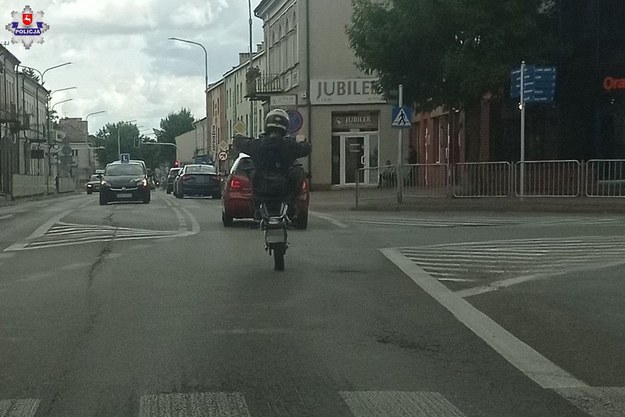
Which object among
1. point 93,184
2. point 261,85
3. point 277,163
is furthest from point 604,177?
point 93,184

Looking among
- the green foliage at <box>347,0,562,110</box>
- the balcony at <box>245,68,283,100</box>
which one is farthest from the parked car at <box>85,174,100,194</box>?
the green foliage at <box>347,0,562,110</box>

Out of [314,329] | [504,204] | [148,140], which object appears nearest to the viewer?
[314,329]

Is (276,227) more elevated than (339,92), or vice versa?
(339,92)

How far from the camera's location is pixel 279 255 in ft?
40.7

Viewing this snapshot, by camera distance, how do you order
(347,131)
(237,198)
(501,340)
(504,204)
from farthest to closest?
1. (347,131)
2. (504,204)
3. (237,198)
4. (501,340)

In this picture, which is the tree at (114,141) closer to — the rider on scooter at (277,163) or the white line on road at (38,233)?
the white line on road at (38,233)

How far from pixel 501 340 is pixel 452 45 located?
2250 cm

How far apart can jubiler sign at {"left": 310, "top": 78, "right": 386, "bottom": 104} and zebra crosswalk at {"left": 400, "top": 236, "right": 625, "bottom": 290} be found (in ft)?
96.9

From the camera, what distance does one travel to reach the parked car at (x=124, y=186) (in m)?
35.8

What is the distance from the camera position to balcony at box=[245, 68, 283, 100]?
52594 millimetres

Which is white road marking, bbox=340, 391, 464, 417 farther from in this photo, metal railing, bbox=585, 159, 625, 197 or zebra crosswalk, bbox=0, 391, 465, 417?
metal railing, bbox=585, 159, 625, 197

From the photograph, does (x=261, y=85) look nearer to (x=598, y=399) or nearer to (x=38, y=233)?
(x=38, y=233)

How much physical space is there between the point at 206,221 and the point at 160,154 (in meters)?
153

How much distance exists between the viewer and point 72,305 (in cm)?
984
